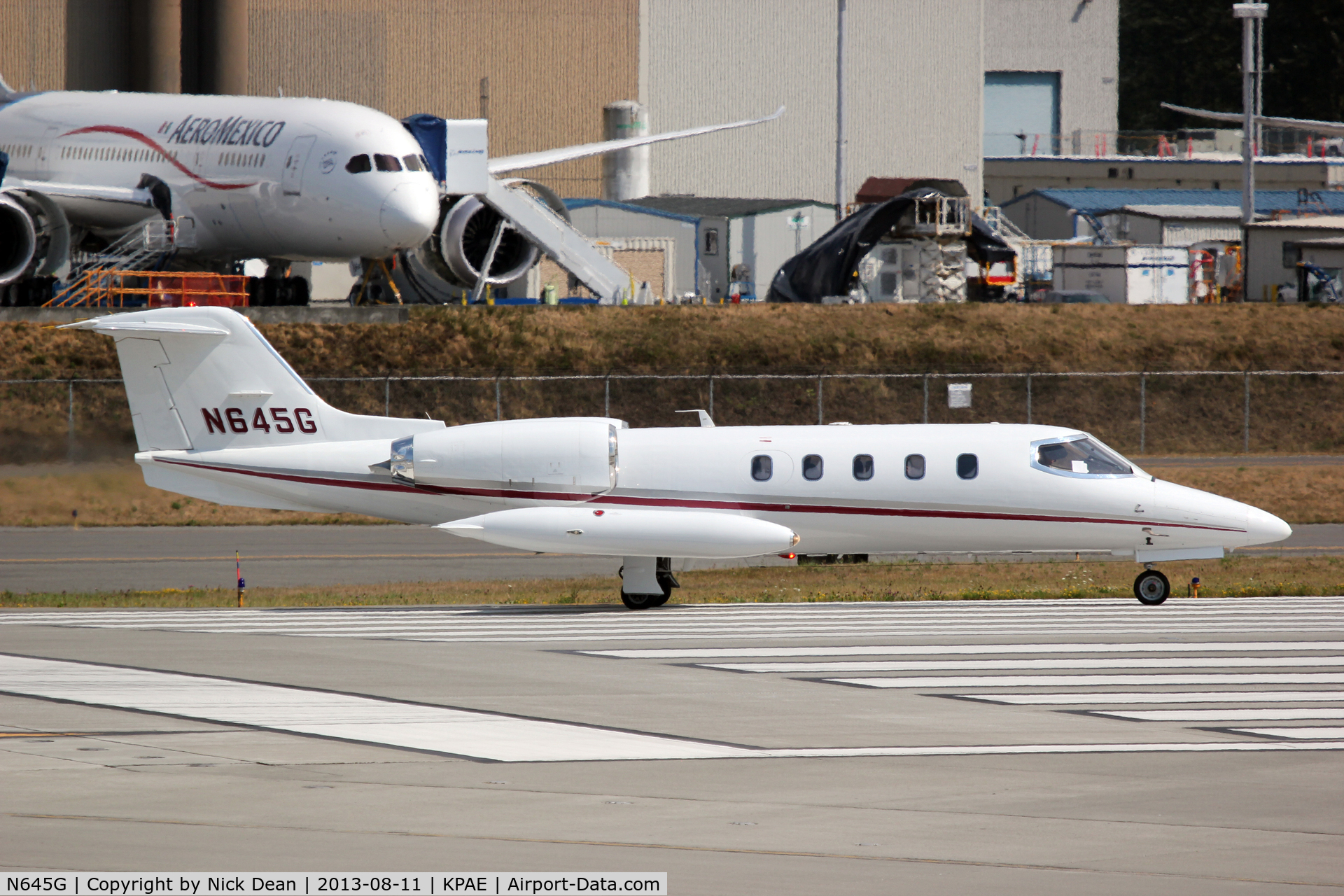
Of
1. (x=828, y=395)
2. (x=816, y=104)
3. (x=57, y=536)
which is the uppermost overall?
(x=816, y=104)

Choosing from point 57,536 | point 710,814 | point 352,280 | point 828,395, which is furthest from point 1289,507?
point 352,280

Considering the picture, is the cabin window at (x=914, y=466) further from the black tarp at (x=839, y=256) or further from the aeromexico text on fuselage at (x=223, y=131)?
the black tarp at (x=839, y=256)

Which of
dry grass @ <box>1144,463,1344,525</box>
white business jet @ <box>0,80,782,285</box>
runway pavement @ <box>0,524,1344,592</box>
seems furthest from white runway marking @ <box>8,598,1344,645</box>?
white business jet @ <box>0,80,782,285</box>

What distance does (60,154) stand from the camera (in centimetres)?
4809

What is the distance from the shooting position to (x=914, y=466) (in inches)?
913

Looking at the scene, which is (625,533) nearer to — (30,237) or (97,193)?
(30,237)

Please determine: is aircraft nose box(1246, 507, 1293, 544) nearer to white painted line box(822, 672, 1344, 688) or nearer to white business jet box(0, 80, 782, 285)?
white painted line box(822, 672, 1344, 688)

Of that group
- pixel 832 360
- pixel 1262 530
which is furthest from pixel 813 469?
pixel 832 360

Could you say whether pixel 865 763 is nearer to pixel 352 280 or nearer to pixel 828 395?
pixel 828 395

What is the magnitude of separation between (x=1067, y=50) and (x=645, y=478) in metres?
82.2

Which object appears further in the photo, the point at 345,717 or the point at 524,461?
the point at 524,461

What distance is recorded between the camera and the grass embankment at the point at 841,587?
25078 millimetres

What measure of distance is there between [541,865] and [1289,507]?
108ft

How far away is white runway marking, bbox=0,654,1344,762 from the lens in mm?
12695
